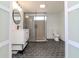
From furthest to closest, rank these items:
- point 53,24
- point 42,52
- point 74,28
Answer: point 53,24
point 42,52
point 74,28

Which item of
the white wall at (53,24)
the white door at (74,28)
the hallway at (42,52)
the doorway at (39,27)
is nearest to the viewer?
the white door at (74,28)

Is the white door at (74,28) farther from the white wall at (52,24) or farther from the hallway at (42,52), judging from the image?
the white wall at (52,24)

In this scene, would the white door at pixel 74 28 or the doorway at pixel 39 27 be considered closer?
the white door at pixel 74 28

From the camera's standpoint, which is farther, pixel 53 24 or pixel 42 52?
pixel 53 24

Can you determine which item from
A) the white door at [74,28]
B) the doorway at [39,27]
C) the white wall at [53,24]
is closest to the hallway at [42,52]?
the white door at [74,28]

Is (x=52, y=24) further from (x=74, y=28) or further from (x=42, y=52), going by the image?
(x=74, y=28)

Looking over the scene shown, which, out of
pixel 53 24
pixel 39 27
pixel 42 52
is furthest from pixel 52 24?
pixel 42 52

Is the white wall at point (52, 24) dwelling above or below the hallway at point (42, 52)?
above

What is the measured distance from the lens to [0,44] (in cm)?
151

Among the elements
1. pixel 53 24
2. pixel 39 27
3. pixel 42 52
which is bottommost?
pixel 42 52

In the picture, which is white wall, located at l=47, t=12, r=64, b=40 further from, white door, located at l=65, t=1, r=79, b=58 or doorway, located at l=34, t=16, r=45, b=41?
white door, located at l=65, t=1, r=79, b=58

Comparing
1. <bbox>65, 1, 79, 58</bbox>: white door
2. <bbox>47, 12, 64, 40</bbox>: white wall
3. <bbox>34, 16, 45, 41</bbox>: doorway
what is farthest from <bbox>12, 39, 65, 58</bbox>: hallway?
<bbox>47, 12, 64, 40</bbox>: white wall

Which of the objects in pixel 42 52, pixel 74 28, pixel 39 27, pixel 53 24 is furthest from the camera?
pixel 53 24

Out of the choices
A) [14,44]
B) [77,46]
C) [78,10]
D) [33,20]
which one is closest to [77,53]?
[77,46]
